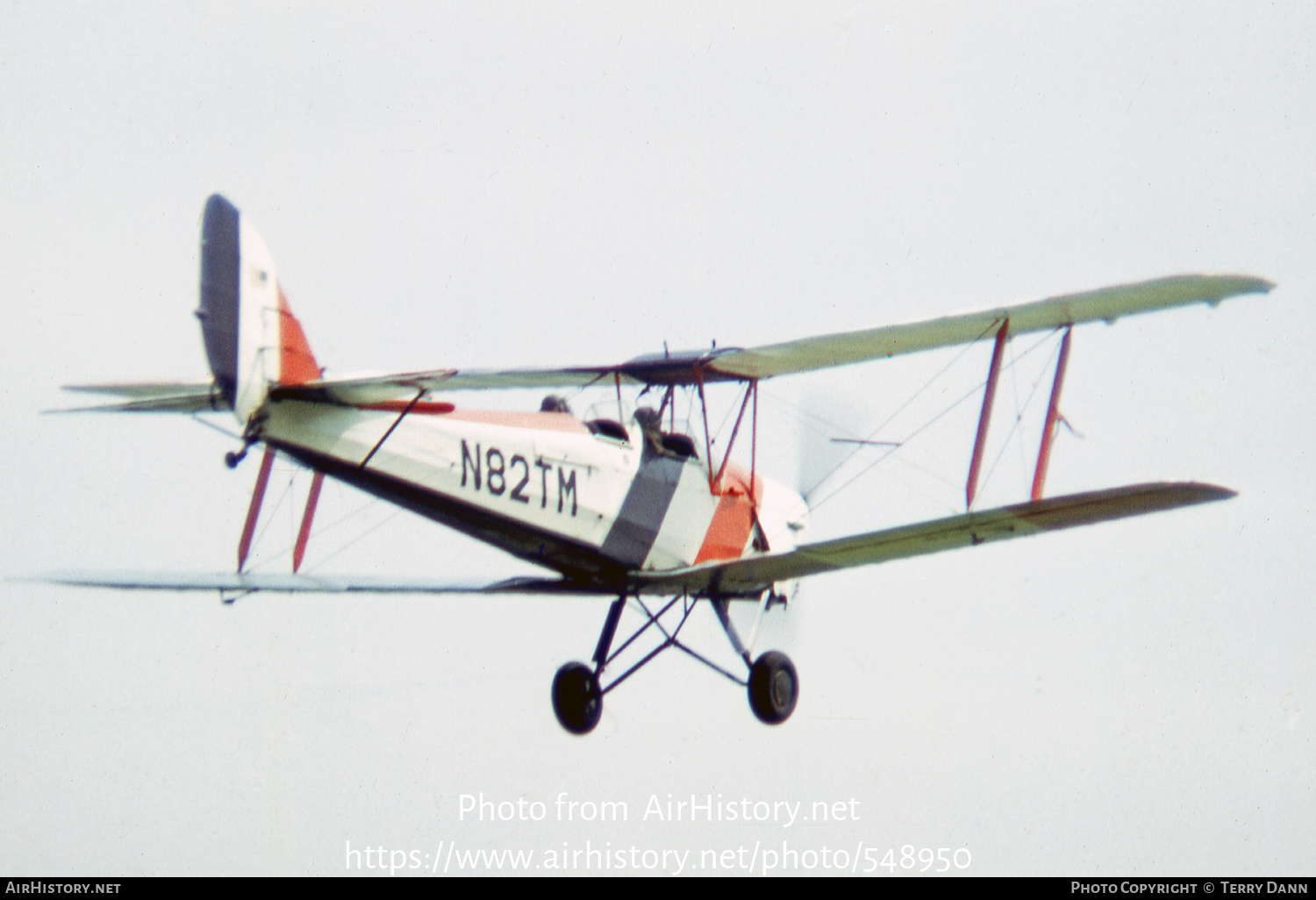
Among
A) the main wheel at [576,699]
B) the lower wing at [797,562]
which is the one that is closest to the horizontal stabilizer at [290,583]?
the lower wing at [797,562]

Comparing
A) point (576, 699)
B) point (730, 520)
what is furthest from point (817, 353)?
point (576, 699)

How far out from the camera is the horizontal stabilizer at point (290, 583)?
32.4 feet

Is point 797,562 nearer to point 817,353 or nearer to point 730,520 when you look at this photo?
point 817,353

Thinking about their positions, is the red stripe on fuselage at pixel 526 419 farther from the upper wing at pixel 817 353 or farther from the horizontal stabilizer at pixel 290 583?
the horizontal stabilizer at pixel 290 583

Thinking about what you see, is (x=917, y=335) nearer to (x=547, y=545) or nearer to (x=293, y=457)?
(x=547, y=545)

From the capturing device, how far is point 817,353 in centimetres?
1038

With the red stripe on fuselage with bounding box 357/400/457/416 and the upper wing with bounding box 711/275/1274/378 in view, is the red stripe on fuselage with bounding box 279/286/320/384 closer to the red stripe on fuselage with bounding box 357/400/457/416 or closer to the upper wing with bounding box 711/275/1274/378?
the red stripe on fuselage with bounding box 357/400/457/416

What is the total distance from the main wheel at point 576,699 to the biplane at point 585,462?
0.5 inches

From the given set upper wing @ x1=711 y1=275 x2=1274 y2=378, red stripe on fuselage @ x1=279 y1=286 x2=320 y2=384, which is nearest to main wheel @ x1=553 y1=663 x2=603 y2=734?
upper wing @ x1=711 y1=275 x2=1274 y2=378

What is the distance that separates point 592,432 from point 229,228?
3096mm

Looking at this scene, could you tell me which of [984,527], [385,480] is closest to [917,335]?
[984,527]

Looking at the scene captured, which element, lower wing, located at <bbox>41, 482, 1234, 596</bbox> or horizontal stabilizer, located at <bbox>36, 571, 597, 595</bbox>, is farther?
horizontal stabilizer, located at <bbox>36, 571, 597, 595</bbox>

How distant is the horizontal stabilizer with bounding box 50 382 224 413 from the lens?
32.8 feet

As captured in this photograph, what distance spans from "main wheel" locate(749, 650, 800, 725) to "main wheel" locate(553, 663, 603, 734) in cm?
126
